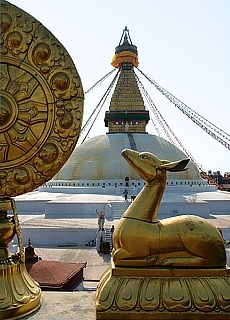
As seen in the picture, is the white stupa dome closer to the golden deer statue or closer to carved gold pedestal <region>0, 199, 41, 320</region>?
carved gold pedestal <region>0, 199, 41, 320</region>

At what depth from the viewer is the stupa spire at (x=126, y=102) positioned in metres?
24.5

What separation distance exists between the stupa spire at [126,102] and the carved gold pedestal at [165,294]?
22184 mm

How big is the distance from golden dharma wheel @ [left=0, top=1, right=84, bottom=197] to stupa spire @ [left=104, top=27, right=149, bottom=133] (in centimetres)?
2185

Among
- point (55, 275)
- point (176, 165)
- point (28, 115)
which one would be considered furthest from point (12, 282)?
point (55, 275)

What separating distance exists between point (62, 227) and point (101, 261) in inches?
92.8

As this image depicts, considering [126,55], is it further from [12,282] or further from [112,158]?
[12,282]

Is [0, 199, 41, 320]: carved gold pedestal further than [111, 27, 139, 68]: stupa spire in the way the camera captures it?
No

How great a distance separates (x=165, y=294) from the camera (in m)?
2.46

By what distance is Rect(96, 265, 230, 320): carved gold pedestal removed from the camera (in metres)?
2.42

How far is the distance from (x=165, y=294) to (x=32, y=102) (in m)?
1.80

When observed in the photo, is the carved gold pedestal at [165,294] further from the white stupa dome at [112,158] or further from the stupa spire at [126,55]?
the stupa spire at [126,55]

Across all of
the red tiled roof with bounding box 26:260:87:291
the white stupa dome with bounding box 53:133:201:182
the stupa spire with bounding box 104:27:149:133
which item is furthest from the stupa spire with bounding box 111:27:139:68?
the red tiled roof with bounding box 26:260:87:291

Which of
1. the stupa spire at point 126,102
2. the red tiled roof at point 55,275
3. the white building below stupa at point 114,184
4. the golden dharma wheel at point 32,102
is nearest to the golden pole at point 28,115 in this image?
the golden dharma wheel at point 32,102

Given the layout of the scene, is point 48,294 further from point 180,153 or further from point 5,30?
point 180,153
